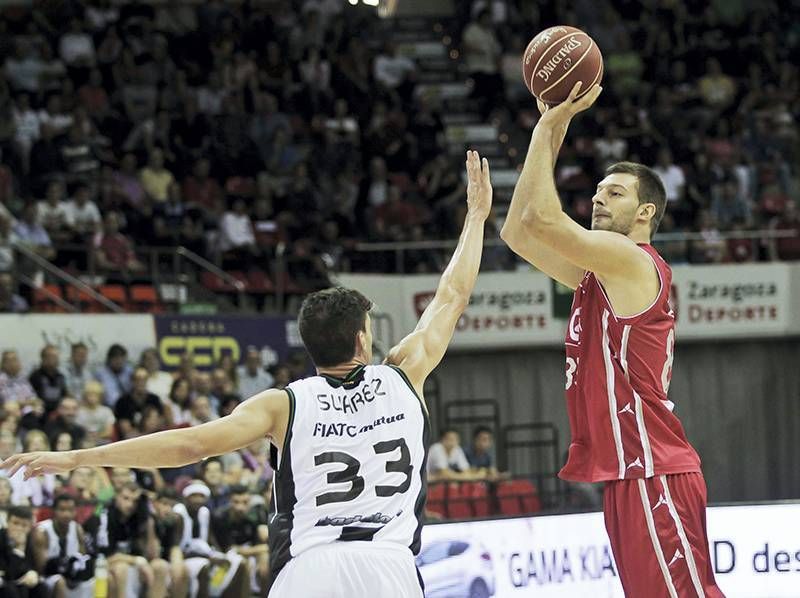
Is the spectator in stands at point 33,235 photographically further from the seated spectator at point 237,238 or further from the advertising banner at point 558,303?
the advertising banner at point 558,303

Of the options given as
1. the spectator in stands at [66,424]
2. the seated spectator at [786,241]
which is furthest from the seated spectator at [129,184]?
the seated spectator at [786,241]

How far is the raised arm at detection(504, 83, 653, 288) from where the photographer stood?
5.12 meters

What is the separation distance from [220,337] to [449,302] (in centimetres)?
1035

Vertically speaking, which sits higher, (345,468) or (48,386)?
(48,386)

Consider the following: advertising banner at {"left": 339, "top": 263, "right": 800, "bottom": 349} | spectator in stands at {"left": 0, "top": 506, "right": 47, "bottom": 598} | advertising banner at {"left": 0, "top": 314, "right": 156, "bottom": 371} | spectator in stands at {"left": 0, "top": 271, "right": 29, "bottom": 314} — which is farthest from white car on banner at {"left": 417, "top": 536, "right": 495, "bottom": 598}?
advertising banner at {"left": 339, "top": 263, "right": 800, "bottom": 349}

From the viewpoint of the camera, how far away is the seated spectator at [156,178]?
57.0ft

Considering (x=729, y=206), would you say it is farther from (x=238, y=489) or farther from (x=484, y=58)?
(x=238, y=489)

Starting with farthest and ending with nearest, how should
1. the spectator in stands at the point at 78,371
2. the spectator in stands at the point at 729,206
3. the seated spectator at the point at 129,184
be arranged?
the spectator in stands at the point at 729,206 < the seated spectator at the point at 129,184 < the spectator in stands at the point at 78,371

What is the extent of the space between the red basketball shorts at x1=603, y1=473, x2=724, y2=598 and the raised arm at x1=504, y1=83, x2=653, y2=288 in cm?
77

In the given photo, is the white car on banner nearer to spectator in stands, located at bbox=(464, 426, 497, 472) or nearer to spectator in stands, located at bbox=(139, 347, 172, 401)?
spectator in stands, located at bbox=(139, 347, 172, 401)

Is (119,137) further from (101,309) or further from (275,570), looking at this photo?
(275,570)

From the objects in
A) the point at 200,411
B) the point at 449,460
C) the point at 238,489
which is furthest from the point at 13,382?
the point at 449,460

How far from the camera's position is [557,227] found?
202 inches

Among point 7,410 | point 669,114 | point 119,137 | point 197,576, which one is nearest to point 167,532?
point 197,576
